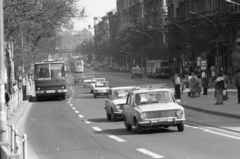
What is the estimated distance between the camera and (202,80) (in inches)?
1610

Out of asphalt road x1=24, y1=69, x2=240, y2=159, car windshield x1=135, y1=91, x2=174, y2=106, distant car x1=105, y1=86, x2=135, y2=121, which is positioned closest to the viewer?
asphalt road x1=24, y1=69, x2=240, y2=159

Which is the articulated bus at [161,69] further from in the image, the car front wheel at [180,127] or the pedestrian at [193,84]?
the car front wheel at [180,127]

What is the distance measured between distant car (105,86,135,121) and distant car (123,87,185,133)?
3.60 metres

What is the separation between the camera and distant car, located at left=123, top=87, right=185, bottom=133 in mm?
17109

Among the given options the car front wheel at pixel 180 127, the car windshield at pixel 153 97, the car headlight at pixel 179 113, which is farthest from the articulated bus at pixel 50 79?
the car headlight at pixel 179 113

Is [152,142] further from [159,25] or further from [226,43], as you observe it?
[159,25]

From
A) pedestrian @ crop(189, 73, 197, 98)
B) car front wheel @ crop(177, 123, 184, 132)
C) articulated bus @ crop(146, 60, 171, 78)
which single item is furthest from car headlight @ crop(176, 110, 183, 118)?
articulated bus @ crop(146, 60, 171, 78)

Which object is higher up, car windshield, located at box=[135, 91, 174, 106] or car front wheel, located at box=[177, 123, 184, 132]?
car windshield, located at box=[135, 91, 174, 106]

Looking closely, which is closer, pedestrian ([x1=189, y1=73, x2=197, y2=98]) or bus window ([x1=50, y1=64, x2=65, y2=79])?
pedestrian ([x1=189, y1=73, x2=197, y2=98])

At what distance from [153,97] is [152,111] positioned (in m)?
1.24

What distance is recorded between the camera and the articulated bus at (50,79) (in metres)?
43.7

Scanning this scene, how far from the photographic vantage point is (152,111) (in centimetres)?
1714

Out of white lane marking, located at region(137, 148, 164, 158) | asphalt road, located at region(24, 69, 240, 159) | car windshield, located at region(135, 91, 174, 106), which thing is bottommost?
asphalt road, located at region(24, 69, 240, 159)

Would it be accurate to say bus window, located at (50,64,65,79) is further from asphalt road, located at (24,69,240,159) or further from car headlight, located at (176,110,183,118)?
car headlight, located at (176,110,183,118)
